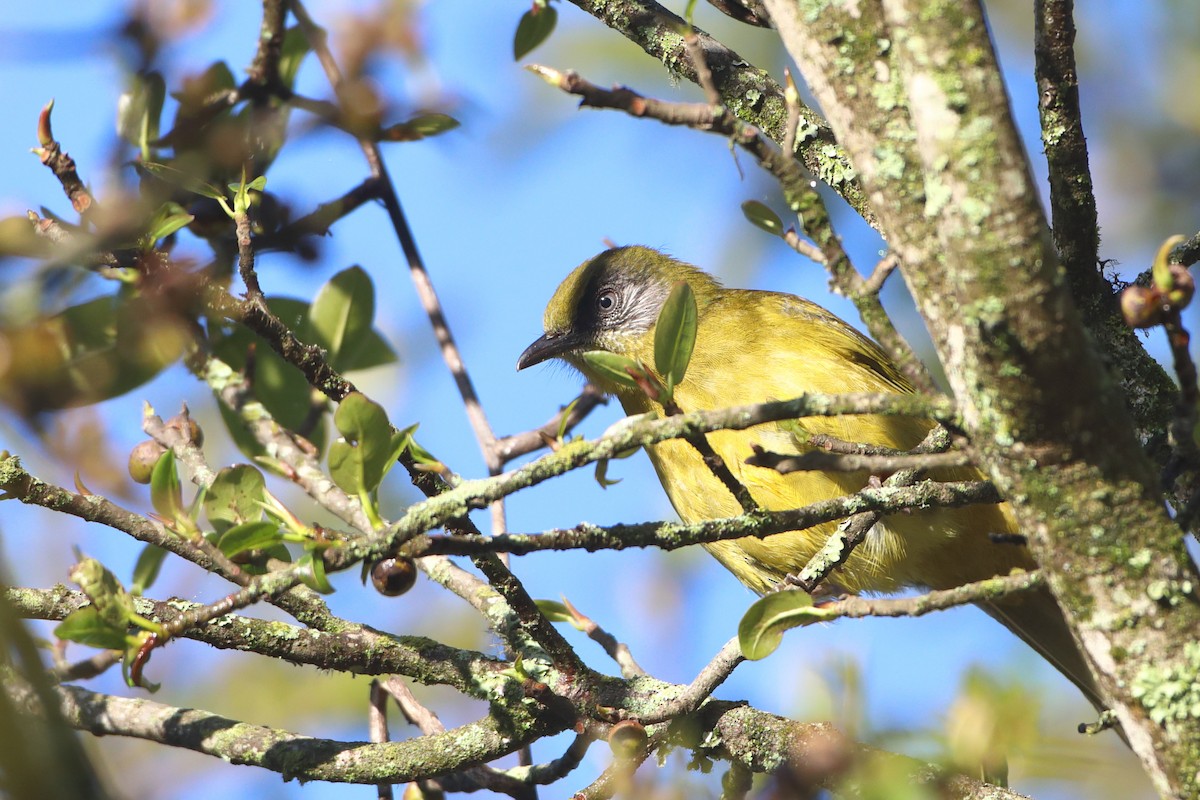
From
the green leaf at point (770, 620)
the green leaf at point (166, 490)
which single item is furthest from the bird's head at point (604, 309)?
the green leaf at point (770, 620)

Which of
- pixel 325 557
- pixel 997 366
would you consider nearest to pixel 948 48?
pixel 997 366

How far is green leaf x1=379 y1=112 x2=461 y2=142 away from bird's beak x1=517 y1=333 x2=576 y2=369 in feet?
6.91

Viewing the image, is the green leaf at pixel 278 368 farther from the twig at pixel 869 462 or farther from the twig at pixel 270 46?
the twig at pixel 869 462

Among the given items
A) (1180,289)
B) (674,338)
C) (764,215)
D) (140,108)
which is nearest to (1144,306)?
(1180,289)

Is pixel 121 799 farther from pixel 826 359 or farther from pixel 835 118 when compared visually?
pixel 826 359

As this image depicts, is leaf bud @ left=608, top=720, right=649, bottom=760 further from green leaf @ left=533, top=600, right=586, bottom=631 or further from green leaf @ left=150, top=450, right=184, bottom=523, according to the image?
green leaf @ left=150, top=450, right=184, bottom=523

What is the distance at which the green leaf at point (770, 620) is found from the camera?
202cm

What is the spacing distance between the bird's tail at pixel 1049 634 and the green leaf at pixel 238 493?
10.9ft

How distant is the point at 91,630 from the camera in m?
2.06

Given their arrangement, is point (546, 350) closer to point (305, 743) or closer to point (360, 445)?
point (305, 743)

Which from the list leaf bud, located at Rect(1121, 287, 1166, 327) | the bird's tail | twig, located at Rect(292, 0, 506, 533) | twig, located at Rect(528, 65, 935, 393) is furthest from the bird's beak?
leaf bud, located at Rect(1121, 287, 1166, 327)

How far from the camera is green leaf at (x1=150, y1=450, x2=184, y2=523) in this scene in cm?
238

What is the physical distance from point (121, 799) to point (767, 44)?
6074mm

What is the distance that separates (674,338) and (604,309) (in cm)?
355
